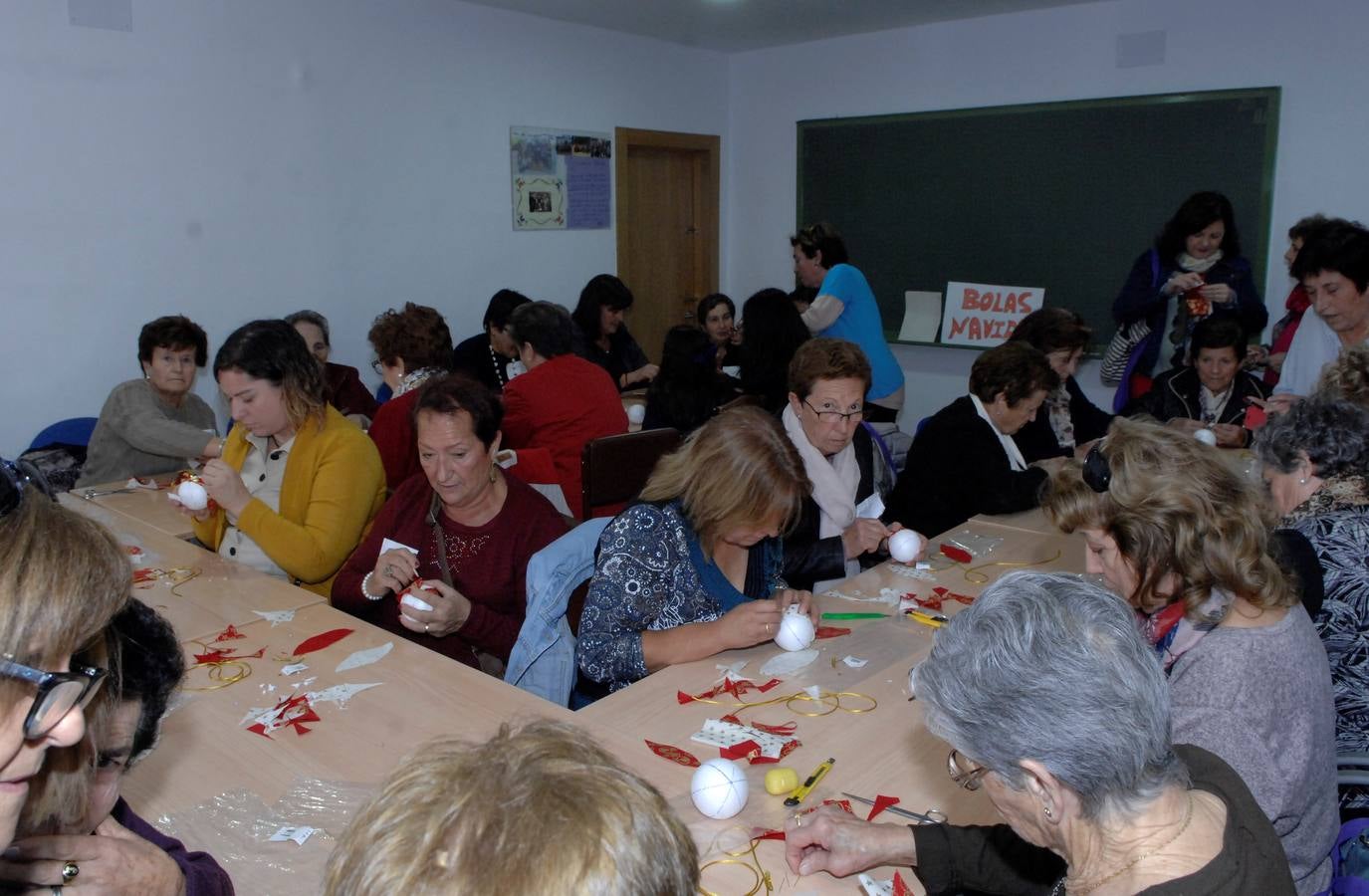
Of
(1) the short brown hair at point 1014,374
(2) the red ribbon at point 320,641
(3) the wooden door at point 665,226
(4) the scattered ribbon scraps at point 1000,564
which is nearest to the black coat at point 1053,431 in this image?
(1) the short brown hair at point 1014,374

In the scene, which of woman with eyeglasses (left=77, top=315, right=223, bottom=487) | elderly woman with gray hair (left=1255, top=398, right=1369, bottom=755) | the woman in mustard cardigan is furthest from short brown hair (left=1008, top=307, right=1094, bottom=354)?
woman with eyeglasses (left=77, top=315, right=223, bottom=487)

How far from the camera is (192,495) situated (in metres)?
2.81

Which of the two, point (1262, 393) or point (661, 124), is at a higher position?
point (661, 124)

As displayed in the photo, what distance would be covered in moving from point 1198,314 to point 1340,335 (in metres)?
1.07

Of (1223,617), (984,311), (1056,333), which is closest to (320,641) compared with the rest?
(1223,617)

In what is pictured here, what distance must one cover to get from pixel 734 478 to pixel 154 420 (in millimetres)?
2745

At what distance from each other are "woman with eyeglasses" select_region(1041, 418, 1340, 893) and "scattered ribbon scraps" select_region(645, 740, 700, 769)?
808 mm

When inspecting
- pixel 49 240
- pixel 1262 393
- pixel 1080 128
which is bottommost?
pixel 1262 393

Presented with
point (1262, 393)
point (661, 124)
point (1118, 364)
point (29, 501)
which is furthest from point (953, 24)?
point (29, 501)

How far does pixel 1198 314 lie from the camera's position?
5031 mm

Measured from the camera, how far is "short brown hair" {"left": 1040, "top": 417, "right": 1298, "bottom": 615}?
5.41 ft

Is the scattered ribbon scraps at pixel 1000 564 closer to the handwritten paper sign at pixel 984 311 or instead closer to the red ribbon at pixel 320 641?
the red ribbon at pixel 320 641

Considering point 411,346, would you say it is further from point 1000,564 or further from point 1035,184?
point 1035,184

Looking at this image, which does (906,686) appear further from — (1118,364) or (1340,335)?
(1118,364)
